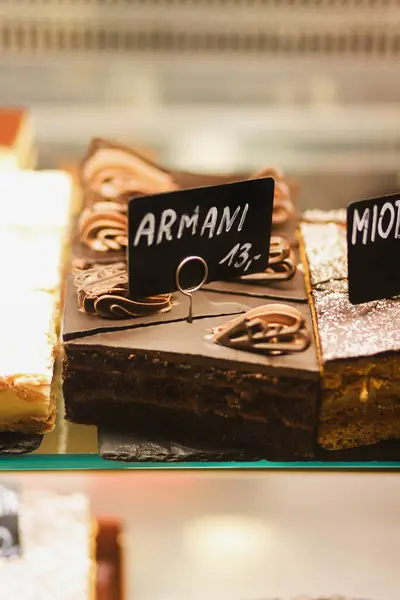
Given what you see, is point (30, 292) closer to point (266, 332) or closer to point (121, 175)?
point (121, 175)

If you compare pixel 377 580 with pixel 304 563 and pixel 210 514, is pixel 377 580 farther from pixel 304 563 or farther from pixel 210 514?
pixel 210 514

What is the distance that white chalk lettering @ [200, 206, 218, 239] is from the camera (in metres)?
1.60

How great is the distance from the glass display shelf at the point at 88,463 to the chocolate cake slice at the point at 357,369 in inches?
2.1

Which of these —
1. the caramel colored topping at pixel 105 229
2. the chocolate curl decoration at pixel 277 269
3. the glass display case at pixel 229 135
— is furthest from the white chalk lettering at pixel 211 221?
the glass display case at pixel 229 135

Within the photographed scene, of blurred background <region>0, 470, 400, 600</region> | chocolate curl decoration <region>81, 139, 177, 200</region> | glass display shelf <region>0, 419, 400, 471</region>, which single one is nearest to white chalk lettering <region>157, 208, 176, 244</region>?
glass display shelf <region>0, 419, 400, 471</region>

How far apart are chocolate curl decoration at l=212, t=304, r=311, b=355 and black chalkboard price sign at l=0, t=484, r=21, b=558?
0.58 meters

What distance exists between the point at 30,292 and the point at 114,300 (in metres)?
0.30

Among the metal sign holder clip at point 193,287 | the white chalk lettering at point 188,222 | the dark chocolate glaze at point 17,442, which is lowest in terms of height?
the dark chocolate glaze at point 17,442

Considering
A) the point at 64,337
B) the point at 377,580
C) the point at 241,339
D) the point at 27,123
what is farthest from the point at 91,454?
the point at 27,123

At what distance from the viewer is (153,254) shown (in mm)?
1576

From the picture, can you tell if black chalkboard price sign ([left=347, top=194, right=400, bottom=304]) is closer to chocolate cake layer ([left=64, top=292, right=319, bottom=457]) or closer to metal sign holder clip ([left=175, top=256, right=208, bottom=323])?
chocolate cake layer ([left=64, top=292, right=319, bottom=457])

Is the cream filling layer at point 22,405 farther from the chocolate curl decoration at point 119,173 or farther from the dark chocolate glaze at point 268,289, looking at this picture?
the chocolate curl decoration at point 119,173

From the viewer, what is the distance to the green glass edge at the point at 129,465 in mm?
1604

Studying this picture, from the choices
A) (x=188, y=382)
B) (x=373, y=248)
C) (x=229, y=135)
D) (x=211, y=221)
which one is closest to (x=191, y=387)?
(x=188, y=382)
